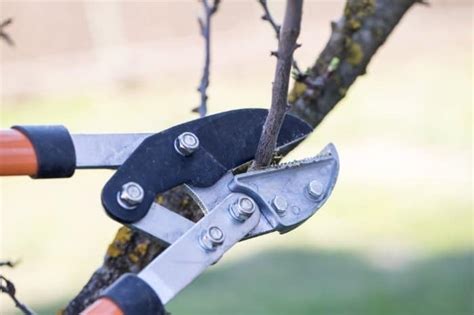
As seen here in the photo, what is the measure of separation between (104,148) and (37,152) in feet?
0.34

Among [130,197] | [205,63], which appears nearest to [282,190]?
[130,197]

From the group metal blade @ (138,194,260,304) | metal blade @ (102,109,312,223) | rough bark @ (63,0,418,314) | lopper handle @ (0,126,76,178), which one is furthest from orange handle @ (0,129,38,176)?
rough bark @ (63,0,418,314)

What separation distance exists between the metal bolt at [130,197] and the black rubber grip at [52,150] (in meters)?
0.09

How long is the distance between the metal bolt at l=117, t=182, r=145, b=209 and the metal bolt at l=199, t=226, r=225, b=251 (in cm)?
10

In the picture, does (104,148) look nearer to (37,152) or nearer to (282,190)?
(37,152)

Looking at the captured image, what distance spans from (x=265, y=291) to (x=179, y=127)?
4057mm

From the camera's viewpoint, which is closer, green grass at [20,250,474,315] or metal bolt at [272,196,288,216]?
metal bolt at [272,196,288,216]

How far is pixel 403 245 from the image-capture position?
6070mm

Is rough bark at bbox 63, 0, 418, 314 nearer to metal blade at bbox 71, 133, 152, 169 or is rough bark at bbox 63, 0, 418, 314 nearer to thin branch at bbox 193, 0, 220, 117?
thin branch at bbox 193, 0, 220, 117

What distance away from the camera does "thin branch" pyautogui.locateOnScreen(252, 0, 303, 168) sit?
3.43ft

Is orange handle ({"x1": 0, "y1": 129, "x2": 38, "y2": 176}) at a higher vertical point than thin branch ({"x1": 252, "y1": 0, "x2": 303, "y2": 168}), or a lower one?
lower

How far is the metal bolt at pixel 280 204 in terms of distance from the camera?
1422mm

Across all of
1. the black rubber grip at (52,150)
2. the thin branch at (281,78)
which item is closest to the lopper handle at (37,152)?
the black rubber grip at (52,150)

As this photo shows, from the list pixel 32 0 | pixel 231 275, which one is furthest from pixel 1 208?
pixel 32 0
